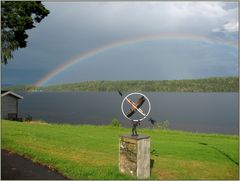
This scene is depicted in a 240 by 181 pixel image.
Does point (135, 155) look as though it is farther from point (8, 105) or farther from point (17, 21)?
point (8, 105)

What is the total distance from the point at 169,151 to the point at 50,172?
32.9ft

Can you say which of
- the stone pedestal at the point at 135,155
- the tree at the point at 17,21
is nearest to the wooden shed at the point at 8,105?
the tree at the point at 17,21

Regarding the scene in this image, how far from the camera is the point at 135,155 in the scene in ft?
41.9

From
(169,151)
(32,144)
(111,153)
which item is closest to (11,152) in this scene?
(32,144)

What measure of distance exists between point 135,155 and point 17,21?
94.1ft

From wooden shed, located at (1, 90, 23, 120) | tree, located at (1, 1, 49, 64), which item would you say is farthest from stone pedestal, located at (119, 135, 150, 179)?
wooden shed, located at (1, 90, 23, 120)

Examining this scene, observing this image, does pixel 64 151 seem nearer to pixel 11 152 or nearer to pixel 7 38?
pixel 11 152

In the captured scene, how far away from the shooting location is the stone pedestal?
41.7 ft

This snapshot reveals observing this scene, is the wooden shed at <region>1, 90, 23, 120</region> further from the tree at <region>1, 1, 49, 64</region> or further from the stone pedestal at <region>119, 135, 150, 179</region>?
the stone pedestal at <region>119, 135, 150, 179</region>

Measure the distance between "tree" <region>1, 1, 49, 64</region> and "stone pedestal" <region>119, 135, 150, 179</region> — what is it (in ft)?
91.7

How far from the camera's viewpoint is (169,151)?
21.1m

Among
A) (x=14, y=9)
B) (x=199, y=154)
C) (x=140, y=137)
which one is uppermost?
(x=14, y=9)

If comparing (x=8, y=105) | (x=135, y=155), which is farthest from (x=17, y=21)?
(x=135, y=155)

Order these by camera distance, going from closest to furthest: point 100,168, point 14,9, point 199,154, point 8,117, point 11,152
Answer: point 100,168, point 11,152, point 199,154, point 14,9, point 8,117
